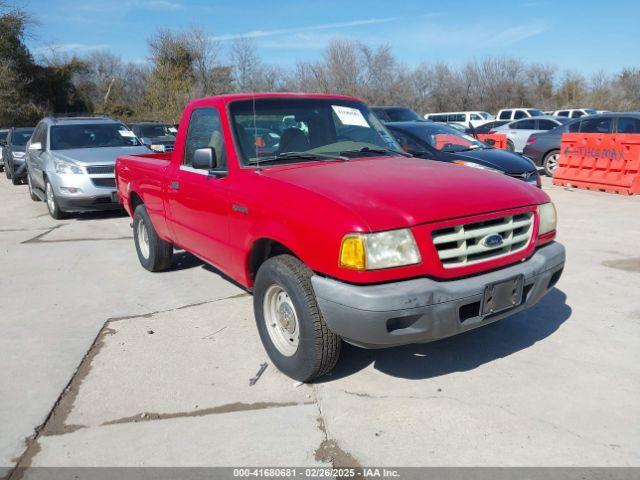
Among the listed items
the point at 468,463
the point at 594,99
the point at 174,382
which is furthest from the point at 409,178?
the point at 594,99

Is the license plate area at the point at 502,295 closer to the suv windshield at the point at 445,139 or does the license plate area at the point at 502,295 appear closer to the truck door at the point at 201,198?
the truck door at the point at 201,198

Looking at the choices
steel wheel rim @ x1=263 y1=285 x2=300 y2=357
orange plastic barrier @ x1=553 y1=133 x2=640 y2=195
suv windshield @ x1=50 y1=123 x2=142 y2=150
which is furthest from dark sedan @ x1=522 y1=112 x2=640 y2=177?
steel wheel rim @ x1=263 y1=285 x2=300 y2=357

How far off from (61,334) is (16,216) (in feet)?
24.5

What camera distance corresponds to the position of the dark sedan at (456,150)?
28.8 feet

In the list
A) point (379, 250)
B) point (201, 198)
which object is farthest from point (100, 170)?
point (379, 250)

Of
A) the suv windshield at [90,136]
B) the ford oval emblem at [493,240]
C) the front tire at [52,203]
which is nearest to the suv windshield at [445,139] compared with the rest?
the suv windshield at [90,136]

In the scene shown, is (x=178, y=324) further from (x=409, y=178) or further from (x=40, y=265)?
(x=40, y=265)

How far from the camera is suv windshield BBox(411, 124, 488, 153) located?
373 inches

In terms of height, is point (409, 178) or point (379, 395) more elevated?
point (409, 178)

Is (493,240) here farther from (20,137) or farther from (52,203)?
(20,137)

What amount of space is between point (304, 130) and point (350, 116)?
54 centimetres

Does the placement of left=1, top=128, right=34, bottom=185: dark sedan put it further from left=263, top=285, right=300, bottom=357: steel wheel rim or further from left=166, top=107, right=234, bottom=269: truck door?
left=263, top=285, right=300, bottom=357: steel wheel rim

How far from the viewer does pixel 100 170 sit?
9.70 metres

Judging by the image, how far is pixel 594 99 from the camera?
4212cm
